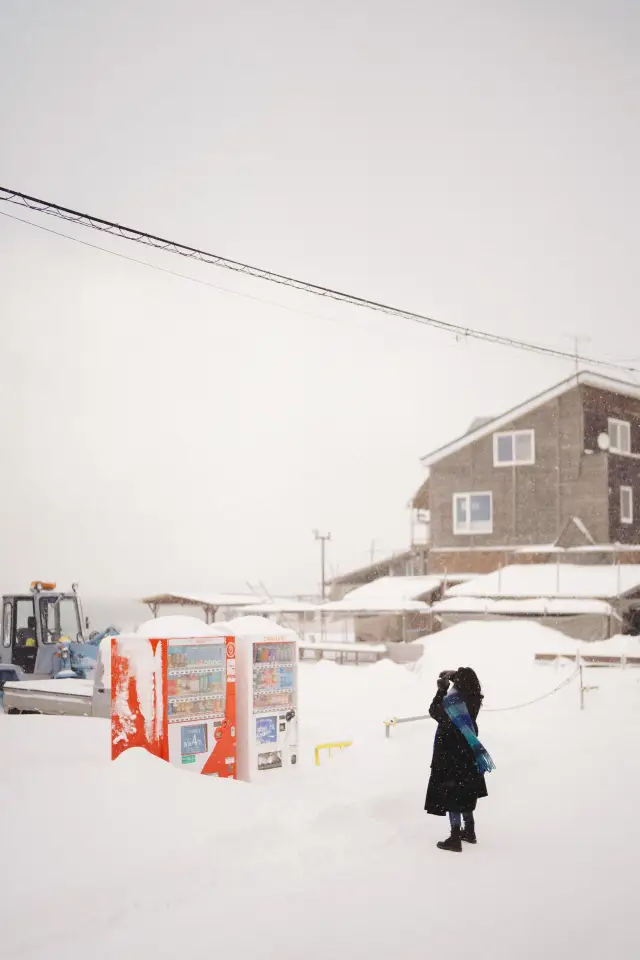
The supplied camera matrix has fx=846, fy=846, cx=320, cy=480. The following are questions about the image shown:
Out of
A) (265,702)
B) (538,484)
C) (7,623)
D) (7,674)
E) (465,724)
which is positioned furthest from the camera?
(538,484)

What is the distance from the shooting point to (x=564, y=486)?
118 ft

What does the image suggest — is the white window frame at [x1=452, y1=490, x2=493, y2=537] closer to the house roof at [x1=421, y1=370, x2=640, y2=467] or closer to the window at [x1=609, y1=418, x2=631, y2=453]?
the house roof at [x1=421, y1=370, x2=640, y2=467]

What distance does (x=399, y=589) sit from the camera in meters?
36.8

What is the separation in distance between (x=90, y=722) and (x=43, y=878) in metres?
7.70

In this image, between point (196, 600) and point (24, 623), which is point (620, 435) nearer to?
point (196, 600)

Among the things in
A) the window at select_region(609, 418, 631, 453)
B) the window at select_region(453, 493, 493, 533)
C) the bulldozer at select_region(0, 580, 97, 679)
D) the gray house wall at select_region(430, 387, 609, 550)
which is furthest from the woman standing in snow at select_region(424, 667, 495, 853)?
the window at select_region(609, 418, 631, 453)

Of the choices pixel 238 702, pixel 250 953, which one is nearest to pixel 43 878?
pixel 250 953

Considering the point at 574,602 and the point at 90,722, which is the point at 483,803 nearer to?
the point at 90,722

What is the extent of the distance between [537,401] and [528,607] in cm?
1071

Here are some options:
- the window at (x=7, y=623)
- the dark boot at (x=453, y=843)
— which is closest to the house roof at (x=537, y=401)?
the window at (x=7, y=623)

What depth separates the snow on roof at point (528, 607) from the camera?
2930 cm

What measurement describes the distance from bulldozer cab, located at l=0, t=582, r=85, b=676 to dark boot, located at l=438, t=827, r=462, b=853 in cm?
1430

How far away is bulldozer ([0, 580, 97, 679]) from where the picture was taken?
20219 mm

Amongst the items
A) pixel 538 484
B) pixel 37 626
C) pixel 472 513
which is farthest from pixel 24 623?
pixel 538 484
